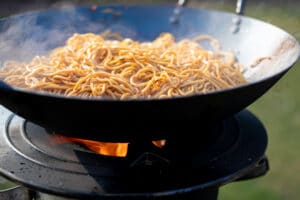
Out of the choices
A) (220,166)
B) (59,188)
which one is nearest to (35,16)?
(59,188)

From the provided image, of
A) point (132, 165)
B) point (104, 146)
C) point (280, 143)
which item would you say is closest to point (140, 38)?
point (104, 146)

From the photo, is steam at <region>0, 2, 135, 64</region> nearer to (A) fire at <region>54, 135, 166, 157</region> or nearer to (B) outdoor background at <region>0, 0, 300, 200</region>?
(A) fire at <region>54, 135, 166, 157</region>

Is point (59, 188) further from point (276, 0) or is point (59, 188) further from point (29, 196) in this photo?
point (276, 0)

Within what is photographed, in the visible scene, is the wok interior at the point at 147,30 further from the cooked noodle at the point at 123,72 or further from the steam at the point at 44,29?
the cooked noodle at the point at 123,72

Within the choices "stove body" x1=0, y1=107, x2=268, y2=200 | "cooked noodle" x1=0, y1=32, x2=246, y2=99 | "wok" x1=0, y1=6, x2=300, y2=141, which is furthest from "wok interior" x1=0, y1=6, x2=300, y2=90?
"stove body" x1=0, y1=107, x2=268, y2=200

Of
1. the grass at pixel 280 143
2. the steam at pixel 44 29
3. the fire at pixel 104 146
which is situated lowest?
the grass at pixel 280 143

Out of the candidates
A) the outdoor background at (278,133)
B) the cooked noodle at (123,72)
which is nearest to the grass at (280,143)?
the outdoor background at (278,133)
